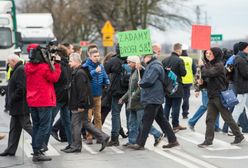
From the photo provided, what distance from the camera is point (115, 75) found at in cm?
1204

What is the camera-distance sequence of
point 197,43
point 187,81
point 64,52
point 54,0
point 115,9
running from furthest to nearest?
point 54,0, point 115,9, point 187,81, point 197,43, point 64,52

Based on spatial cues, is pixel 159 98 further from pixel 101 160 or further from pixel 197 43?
pixel 197 43

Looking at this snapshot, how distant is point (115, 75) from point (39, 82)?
7.37ft

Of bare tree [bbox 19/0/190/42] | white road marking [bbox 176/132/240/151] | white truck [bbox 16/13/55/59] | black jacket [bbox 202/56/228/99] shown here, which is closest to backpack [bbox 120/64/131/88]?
black jacket [bbox 202/56/228/99]

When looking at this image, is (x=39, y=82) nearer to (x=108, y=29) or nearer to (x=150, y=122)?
(x=150, y=122)

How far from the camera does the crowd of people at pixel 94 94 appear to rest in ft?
33.6

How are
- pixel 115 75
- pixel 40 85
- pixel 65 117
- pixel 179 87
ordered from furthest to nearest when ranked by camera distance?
1. pixel 179 87
2. pixel 115 75
3. pixel 65 117
4. pixel 40 85

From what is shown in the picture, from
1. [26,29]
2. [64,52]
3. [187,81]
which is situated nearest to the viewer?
[64,52]

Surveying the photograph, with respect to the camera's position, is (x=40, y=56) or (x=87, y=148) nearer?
(x=40, y=56)

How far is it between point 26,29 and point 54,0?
29675mm

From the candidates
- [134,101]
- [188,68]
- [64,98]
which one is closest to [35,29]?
[188,68]

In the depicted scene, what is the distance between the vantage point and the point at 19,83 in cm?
1062

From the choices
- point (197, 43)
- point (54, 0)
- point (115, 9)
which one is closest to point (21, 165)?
point (197, 43)

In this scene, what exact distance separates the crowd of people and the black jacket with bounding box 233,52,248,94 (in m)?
0.02
